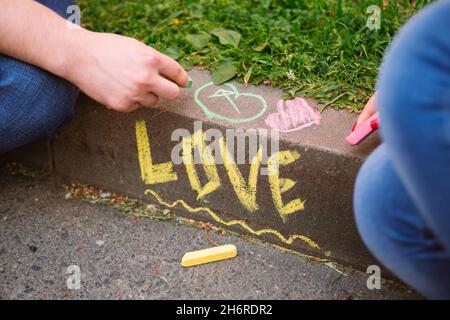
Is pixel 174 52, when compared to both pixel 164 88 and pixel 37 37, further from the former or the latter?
pixel 37 37

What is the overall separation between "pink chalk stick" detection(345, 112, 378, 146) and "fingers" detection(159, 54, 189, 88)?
0.54m

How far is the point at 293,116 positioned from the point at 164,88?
42cm

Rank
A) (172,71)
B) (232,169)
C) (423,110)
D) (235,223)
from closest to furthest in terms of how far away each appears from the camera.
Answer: (423,110)
(172,71)
(232,169)
(235,223)

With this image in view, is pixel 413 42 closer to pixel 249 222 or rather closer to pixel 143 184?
pixel 249 222

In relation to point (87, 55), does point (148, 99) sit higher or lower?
lower

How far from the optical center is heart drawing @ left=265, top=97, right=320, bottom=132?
183 cm

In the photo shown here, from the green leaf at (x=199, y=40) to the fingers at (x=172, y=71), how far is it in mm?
351

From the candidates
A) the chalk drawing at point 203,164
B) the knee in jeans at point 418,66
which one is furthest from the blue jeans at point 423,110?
the chalk drawing at point 203,164

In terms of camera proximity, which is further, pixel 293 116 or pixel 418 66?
pixel 293 116

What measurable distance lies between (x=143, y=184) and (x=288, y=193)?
549mm

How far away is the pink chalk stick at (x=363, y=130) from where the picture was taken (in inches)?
65.6

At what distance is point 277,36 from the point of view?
218cm

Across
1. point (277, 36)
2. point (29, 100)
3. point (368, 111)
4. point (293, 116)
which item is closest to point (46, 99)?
point (29, 100)
